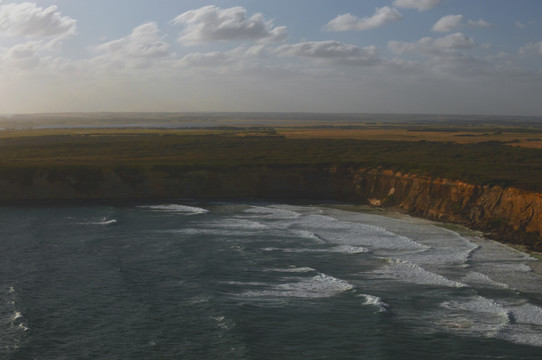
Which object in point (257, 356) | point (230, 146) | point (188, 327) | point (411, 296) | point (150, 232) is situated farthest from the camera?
point (230, 146)

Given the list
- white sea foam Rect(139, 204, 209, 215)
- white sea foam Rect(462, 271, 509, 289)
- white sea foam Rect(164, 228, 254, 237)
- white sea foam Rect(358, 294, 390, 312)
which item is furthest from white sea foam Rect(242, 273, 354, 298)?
white sea foam Rect(139, 204, 209, 215)

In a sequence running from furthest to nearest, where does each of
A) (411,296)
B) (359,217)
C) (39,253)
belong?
(359,217) < (39,253) < (411,296)

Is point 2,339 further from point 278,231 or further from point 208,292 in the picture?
point 278,231

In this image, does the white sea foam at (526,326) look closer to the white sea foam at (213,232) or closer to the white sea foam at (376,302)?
the white sea foam at (376,302)

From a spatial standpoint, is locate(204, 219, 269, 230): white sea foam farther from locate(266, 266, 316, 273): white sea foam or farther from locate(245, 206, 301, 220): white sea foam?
locate(266, 266, 316, 273): white sea foam

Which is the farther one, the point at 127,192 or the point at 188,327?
the point at 127,192

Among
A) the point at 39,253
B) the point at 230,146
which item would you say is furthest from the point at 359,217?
the point at 230,146
